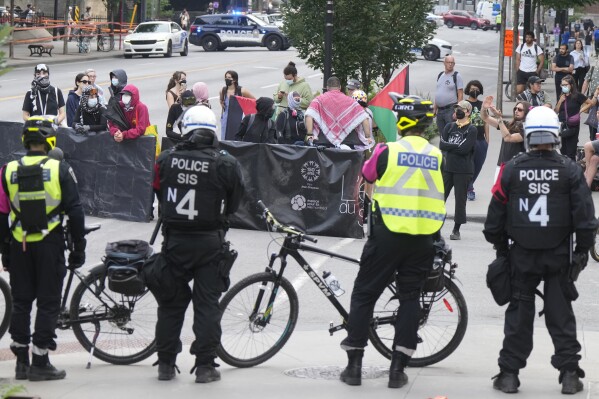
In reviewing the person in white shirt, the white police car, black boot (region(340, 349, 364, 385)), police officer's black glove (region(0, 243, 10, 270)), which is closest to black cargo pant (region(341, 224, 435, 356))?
black boot (region(340, 349, 364, 385))

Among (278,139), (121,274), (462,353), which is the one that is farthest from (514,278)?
(278,139)

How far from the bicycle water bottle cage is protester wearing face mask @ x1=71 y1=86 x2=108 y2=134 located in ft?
26.2

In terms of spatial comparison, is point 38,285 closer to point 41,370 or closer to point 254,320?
point 41,370

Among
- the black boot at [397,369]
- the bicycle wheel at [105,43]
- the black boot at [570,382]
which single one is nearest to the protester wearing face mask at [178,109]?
the black boot at [397,369]

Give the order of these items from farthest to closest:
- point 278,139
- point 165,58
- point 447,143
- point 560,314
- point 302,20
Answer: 1. point 165,58
2. point 302,20
3. point 278,139
4. point 447,143
5. point 560,314

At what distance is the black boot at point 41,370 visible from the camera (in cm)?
768

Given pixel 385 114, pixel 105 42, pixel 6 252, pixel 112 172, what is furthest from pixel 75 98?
→ pixel 105 42

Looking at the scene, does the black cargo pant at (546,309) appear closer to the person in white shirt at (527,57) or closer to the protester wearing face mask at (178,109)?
the protester wearing face mask at (178,109)

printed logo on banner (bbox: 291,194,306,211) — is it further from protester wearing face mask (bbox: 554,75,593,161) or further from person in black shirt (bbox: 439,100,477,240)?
protester wearing face mask (bbox: 554,75,593,161)

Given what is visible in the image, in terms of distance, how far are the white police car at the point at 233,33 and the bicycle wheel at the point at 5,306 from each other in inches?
1791

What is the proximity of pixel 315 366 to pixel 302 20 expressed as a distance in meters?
13.7

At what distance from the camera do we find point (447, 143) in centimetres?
1465

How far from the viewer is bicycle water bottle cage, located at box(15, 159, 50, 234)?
7.63 metres

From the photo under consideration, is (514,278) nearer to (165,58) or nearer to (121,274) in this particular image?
(121,274)
